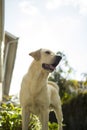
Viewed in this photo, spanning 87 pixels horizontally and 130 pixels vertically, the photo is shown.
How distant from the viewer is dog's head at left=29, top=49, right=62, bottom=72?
14.6 feet

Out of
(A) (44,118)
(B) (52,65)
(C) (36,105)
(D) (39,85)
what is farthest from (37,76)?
(A) (44,118)

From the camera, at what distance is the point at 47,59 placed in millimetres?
4492

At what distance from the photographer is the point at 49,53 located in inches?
181

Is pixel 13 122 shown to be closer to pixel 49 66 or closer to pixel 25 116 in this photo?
pixel 25 116

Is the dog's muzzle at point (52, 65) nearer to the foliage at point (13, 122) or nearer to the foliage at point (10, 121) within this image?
the foliage at point (13, 122)

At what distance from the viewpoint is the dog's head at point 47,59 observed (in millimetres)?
4453

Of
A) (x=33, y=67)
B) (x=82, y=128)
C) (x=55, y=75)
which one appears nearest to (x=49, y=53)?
(x=33, y=67)

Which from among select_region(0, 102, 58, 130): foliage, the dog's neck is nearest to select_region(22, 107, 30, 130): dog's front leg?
the dog's neck

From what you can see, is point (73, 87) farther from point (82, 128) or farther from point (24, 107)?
point (24, 107)

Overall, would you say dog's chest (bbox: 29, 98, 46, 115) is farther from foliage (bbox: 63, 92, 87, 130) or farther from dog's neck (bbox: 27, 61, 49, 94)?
foliage (bbox: 63, 92, 87, 130)

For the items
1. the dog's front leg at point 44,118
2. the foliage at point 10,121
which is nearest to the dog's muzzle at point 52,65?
the dog's front leg at point 44,118

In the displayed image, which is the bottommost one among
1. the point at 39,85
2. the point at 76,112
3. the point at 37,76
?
the point at 76,112

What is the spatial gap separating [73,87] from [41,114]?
19.0 m

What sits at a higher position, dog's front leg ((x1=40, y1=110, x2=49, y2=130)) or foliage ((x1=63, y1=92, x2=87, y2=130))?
dog's front leg ((x1=40, y1=110, x2=49, y2=130))
